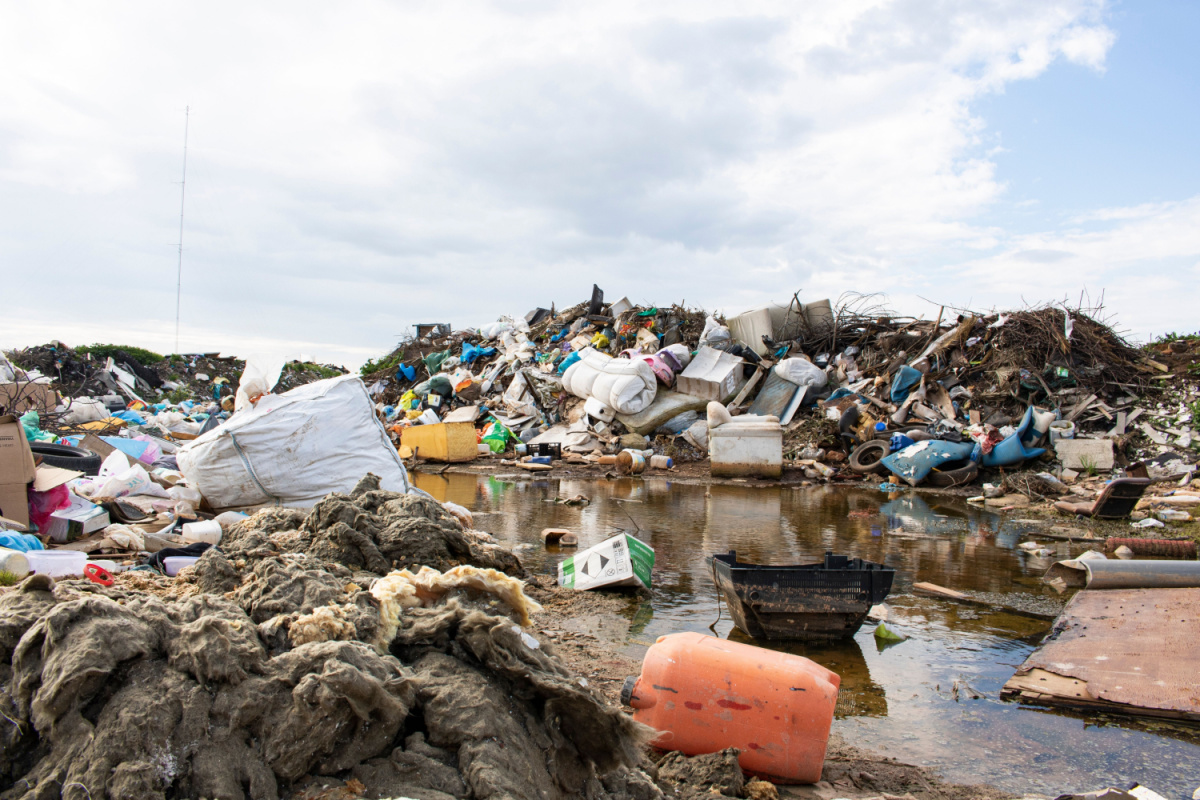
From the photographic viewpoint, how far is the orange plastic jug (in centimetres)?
266

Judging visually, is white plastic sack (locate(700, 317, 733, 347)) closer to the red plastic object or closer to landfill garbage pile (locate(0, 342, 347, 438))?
landfill garbage pile (locate(0, 342, 347, 438))

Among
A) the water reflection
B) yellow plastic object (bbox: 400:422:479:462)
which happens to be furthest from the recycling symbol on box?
yellow plastic object (bbox: 400:422:479:462)

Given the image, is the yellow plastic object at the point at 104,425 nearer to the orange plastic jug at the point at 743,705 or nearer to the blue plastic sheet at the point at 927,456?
the orange plastic jug at the point at 743,705

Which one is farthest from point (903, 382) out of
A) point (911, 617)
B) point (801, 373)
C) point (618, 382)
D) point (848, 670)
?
point (848, 670)

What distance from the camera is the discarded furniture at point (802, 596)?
4.07m

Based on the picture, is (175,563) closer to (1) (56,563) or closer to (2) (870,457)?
(1) (56,563)

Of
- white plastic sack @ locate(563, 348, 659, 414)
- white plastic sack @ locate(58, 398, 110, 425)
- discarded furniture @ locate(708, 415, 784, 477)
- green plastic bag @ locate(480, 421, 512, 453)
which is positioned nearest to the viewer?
white plastic sack @ locate(58, 398, 110, 425)

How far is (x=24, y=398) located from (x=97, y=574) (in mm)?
7822

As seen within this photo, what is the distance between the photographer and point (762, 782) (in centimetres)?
258

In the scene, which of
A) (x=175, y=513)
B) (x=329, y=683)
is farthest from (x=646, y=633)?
(x=175, y=513)

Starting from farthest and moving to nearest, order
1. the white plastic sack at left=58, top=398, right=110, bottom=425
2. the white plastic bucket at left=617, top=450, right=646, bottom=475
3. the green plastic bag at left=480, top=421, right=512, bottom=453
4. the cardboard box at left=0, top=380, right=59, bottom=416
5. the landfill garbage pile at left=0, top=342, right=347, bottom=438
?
1. the green plastic bag at left=480, top=421, right=512, bottom=453
2. the white plastic bucket at left=617, top=450, right=646, bottom=475
3. the landfill garbage pile at left=0, top=342, right=347, bottom=438
4. the white plastic sack at left=58, top=398, right=110, bottom=425
5. the cardboard box at left=0, top=380, right=59, bottom=416

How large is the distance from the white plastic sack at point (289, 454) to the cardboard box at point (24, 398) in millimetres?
4964

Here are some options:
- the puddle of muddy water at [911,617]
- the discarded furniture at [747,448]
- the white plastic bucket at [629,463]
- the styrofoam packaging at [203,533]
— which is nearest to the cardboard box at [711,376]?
the discarded furniture at [747,448]

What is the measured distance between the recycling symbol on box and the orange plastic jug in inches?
97.4
